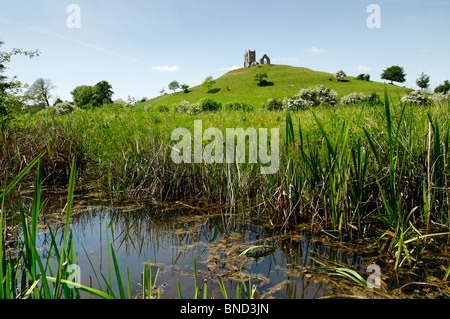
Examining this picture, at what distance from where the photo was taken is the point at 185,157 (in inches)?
175

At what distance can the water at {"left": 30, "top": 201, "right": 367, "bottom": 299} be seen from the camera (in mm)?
2230

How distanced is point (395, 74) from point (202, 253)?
62.7 metres

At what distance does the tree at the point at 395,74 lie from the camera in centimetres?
5391

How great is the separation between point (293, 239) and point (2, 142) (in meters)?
5.49

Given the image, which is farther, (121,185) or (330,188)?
(121,185)

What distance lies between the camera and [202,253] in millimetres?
2801

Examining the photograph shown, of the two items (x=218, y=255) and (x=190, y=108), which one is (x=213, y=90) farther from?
(x=218, y=255)

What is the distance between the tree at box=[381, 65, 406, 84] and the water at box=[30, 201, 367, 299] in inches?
2368

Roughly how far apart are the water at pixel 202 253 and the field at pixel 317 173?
0.78 feet

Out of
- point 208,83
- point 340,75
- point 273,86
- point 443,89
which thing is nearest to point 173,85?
point 208,83

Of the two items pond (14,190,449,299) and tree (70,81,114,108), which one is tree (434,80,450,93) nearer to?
pond (14,190,449,299)
